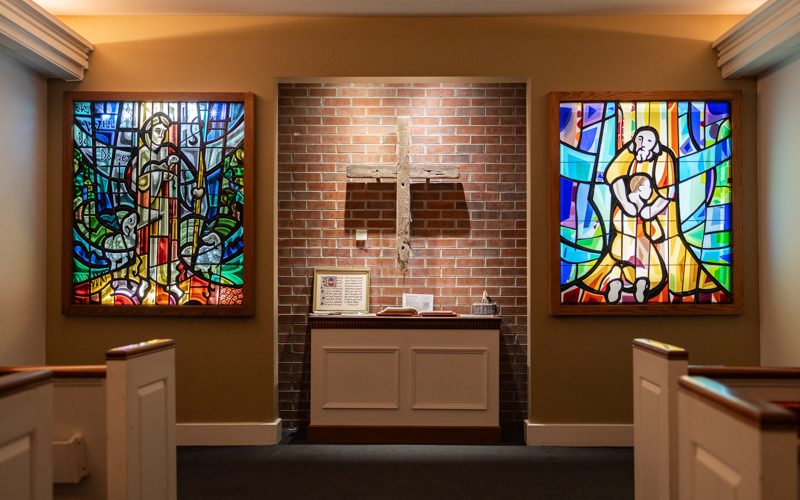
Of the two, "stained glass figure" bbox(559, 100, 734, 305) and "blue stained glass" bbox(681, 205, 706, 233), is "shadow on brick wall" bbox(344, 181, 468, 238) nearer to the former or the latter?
"stained glass figure" bbox(559, 100, 734, 305)

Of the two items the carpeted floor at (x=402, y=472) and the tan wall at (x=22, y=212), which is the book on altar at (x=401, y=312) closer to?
the carpeted floor at (x=402, y=472)

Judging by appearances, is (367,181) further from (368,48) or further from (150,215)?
(150,215)

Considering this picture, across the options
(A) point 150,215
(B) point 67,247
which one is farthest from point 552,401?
(B) point 67,247

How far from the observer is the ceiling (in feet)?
12.4

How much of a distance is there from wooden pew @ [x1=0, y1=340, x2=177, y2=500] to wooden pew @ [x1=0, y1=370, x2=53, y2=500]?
35cm

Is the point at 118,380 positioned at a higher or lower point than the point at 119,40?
lower

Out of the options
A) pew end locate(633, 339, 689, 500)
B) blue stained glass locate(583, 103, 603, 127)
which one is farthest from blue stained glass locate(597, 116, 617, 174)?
pew end locate(633, 339, 689, 500)

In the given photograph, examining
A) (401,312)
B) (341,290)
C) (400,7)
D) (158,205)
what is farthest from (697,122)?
(158,205)

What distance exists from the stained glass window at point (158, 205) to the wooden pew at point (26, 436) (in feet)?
7.06

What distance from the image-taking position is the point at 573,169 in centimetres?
393

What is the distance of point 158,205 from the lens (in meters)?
3.92

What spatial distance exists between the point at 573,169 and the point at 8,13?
11.2ft

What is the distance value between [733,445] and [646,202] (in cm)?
267

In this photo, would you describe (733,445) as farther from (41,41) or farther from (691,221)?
(41,41)
